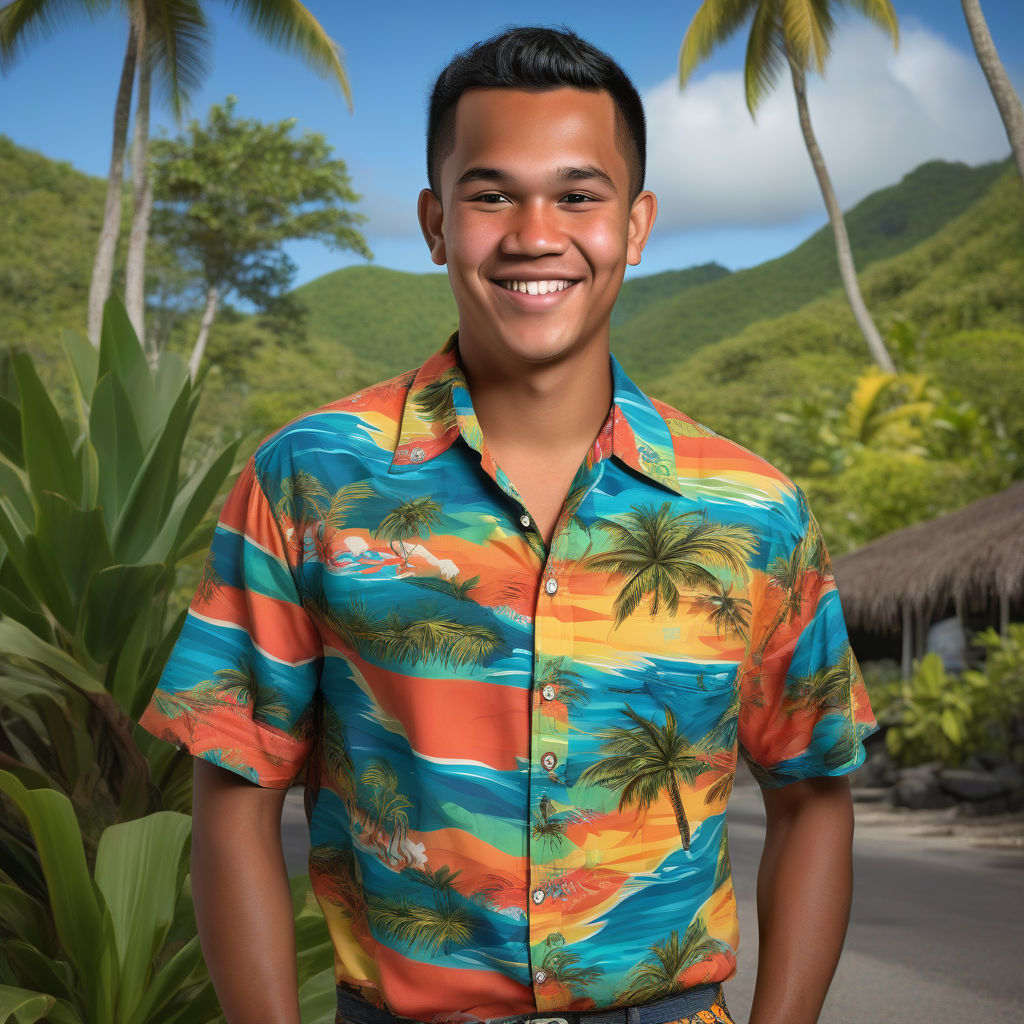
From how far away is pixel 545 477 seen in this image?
127 centimetres

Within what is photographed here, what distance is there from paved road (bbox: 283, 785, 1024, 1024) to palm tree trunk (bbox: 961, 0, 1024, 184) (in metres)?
4.91

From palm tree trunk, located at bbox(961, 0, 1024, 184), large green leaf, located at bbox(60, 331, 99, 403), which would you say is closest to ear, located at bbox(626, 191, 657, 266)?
large green leaf, located at bbox(60, 331, 99, 403)

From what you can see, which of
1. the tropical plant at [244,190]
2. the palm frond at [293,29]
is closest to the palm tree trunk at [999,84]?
the palm frond at [293,29]

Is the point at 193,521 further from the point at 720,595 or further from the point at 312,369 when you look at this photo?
the point at 312,369

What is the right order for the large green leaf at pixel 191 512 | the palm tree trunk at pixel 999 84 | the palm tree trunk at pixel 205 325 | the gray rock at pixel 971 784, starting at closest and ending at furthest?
the large green leaf at pixel 191 512
the palm tree trunk at pixel 999 84
the gray rock at pixel 971 784
the palm tree trunk at pixel 205 325

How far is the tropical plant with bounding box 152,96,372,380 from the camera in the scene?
24.7m

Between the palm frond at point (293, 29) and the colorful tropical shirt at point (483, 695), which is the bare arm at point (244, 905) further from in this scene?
the palm frond at point (293, 29)

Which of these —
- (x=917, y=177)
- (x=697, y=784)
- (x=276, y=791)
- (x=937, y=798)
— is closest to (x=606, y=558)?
(x=697, y=784)

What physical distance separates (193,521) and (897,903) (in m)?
5.78

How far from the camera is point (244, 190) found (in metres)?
25.3

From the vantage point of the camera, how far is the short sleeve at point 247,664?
1.17 metres

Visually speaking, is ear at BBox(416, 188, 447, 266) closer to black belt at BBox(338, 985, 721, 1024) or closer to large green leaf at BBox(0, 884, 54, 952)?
black belt at BBox(338, 985, 721, 1024)

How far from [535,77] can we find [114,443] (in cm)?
150

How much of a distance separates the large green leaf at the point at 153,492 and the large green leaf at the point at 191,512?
0.02 metres
